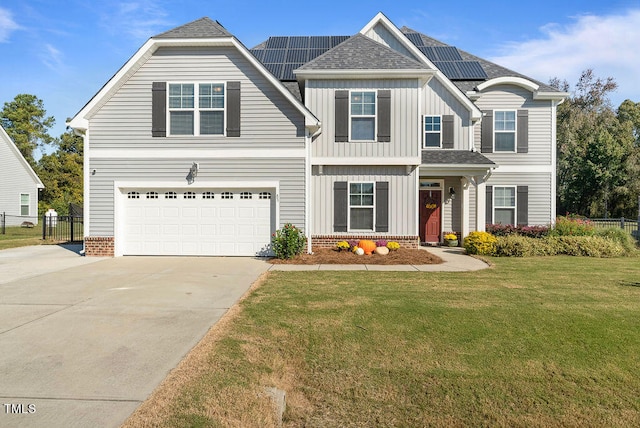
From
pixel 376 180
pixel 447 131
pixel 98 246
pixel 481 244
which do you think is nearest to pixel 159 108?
pixel 98 246

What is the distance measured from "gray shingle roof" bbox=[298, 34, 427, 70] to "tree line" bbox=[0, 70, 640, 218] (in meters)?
25.3

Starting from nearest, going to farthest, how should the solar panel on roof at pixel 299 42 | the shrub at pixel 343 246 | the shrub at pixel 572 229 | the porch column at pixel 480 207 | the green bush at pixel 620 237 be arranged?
the shrub at pixel 343 246 < the green bush at pixel 620 237 < the shrub at pixel 572 229 < the porch column at pixel 480 207 < the solar panel on roof at pixel 299 42

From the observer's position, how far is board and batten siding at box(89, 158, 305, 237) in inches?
490

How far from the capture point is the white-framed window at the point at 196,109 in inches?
488

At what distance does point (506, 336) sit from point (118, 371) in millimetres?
4547

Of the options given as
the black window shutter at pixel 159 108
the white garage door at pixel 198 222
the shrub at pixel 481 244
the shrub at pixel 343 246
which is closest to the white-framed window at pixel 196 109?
the black window shutter at pixel 159 108

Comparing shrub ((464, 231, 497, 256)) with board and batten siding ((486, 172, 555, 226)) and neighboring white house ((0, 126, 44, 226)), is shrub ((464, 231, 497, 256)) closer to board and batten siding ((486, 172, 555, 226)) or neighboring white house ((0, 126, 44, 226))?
board and batten siding ((486, 172, 555, 226))

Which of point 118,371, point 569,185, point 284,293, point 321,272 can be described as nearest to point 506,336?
point 284,293

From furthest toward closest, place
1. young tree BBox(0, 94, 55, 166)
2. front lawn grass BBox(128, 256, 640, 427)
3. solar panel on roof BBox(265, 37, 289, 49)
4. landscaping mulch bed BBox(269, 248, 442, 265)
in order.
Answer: young tree BBox(0, 94, 55, 166), solar panel on roof BBox(265, 37, 289, 49), landscaping mulch bed BBox(269, 248, 442, 265), front lawn grass BBox(128, 256, 640, 427)

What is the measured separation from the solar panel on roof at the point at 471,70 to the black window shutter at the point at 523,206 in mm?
4776

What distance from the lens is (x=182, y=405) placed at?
3.30m

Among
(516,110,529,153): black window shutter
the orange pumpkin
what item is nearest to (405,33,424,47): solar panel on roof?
(516,110,529,153): black window shutter

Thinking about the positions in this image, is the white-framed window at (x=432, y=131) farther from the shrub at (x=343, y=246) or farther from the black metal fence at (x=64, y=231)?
the black metal fence at (x=64, y=231)

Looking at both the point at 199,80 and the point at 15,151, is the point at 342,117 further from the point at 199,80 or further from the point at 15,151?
the point at 15,151
